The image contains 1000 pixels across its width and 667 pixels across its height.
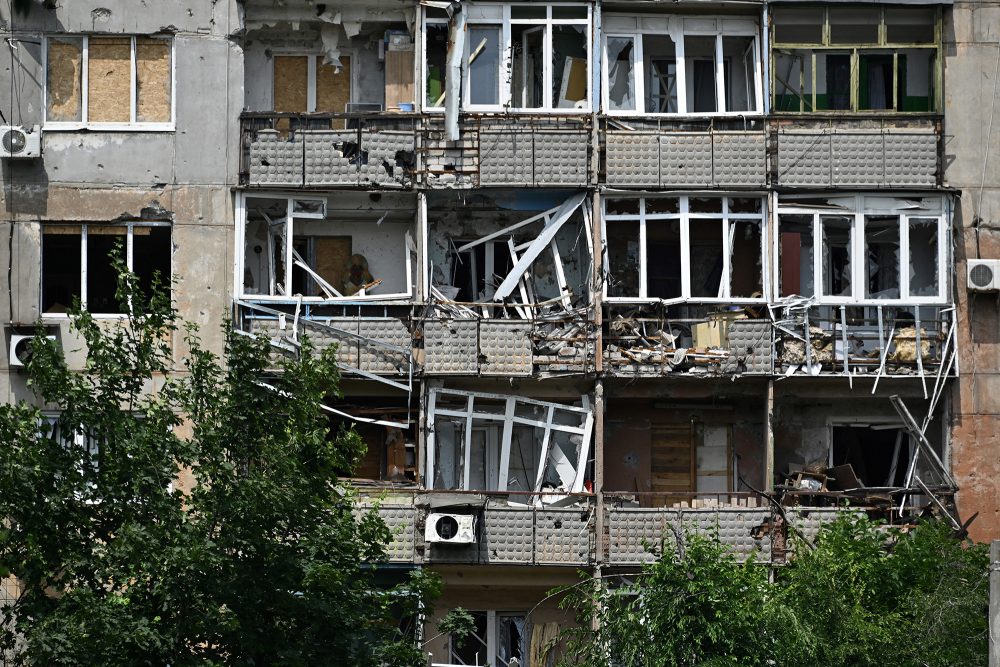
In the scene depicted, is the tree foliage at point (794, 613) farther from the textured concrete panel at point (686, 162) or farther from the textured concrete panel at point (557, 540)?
the textured concrete panel at point (686, 162)

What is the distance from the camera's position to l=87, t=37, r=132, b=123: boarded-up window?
30.3 meters

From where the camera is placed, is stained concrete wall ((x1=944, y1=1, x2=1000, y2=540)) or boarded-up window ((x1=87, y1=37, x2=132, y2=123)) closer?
stained concrete wall ((x1=944, y1=1, x2=1000, y2=540))

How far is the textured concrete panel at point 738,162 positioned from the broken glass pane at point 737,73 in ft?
4.52

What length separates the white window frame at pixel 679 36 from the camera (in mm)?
30469

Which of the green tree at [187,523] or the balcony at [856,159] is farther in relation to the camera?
the balcony at [856,159]

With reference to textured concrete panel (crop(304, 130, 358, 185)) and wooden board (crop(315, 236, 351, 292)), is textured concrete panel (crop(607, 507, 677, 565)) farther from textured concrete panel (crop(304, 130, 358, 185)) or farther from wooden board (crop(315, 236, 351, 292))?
textured concrete panel (crop(304, 130, 358, 185))

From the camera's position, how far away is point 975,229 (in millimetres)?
29953

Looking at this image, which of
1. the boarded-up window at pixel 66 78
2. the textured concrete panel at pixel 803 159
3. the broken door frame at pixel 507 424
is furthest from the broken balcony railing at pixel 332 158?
the textured concrete panel at pixel 803 159

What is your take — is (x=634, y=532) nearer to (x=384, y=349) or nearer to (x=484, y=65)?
(x=384, y=349)

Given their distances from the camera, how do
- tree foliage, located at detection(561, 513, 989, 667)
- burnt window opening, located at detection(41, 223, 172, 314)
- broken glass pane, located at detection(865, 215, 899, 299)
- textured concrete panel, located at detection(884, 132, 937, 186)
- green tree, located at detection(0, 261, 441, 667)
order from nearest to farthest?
green tree, located at detection(0, 261, 441, 667), tree foliage, located at detection(561, 513, 989, 667), textured concrete panel, located at detection(884, 132, 937, 186), burnt window opening, located at detection(41, 223, 172, 314), broken glass pane, located at detection(865, 215, 899, 299)

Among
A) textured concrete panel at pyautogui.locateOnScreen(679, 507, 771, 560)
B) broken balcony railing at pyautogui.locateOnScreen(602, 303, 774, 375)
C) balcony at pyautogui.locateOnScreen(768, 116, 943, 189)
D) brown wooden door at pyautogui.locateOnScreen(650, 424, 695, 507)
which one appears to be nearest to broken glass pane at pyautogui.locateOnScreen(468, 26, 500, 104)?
broken balcony railing at pyautogui.locateOnScreen(602, 303, 774, 375)

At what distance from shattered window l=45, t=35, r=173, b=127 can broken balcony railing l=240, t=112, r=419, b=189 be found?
5.93 feet

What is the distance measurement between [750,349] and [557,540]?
4129 mm

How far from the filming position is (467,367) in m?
29.4
